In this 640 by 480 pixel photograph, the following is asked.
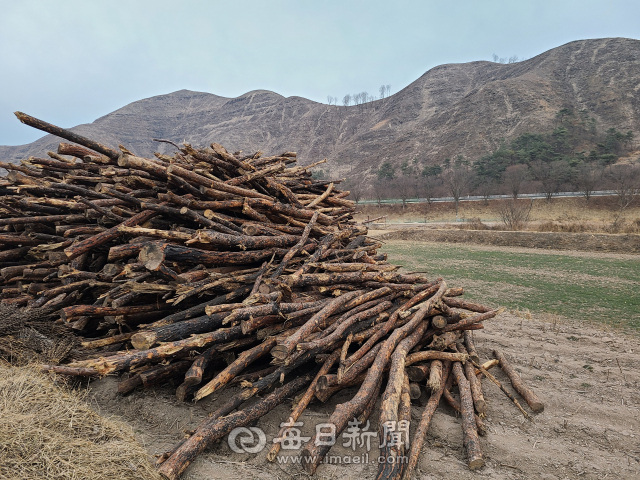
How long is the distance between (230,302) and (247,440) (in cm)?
163

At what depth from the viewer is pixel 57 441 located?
2.48 metres

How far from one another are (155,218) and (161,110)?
221 meters

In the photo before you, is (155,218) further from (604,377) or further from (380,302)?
(604,377)

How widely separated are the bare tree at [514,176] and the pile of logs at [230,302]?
47.6 metres

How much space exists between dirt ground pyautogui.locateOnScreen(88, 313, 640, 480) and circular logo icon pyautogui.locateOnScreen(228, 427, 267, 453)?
0.06m

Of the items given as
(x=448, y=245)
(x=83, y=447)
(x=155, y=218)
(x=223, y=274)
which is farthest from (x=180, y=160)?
(x=448, y=245)

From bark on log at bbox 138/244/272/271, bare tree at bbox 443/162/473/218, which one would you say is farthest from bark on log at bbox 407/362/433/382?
bare tree at bbox 443/162/473/218

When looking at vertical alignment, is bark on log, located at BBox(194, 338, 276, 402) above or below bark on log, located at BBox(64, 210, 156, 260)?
below

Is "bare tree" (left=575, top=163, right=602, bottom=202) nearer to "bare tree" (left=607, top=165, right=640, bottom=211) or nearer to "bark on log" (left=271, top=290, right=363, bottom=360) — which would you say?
"bare tree" (left=607, top=165, right=640, bottom=211)

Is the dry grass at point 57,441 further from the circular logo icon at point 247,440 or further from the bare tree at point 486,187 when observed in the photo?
the bare tree at point 486,187

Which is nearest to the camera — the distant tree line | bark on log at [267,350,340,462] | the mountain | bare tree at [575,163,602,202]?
bark on log at [267,350,340,462]

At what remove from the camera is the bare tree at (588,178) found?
127 feet

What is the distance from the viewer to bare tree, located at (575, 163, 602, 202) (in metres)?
38.7

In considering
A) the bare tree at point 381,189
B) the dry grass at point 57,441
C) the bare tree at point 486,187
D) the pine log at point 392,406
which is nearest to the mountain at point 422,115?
the bare tree at point 381,189
